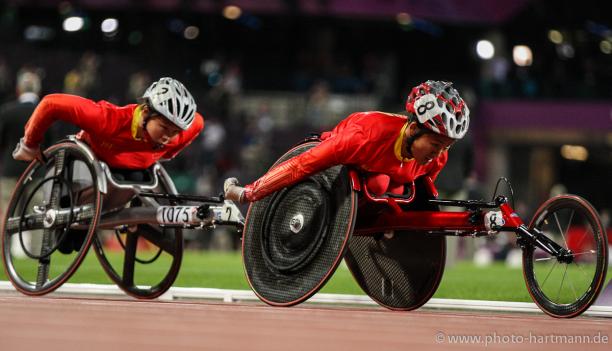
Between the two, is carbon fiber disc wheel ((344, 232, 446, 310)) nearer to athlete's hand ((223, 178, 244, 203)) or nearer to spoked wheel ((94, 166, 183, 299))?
athlete's hand ((223, 178, 244, 203))

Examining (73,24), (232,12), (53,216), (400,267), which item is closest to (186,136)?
(53,216)

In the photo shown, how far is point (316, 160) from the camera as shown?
784cm

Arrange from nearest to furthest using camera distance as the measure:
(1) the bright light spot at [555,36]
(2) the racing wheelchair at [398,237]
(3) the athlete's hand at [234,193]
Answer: (2) the racing wheelchair at [398,237] → (3) the athlete's hand at [234,193] → (1) the bright light spot at [555,36]

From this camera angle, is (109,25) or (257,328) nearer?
(257,328)

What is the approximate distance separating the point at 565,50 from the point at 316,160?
2709 cm

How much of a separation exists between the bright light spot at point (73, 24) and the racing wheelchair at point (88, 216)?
2437 centimetres

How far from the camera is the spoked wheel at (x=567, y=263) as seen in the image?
747 centimetres

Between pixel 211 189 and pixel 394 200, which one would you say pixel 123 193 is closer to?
pixel 394 200

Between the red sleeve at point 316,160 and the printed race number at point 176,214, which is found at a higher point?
the red sleeve at point 316,160

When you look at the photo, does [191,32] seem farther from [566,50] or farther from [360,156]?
[360,156]

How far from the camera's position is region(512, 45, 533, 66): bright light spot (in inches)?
1326

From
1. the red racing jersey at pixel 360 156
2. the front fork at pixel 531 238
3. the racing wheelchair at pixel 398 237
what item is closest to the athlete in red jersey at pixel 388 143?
the red racing jersey at pixel 360 156

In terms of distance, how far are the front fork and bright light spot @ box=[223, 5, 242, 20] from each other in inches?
1038

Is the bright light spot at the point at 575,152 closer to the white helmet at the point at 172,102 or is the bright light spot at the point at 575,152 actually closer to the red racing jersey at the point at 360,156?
the white helmet at the point at 172,102
